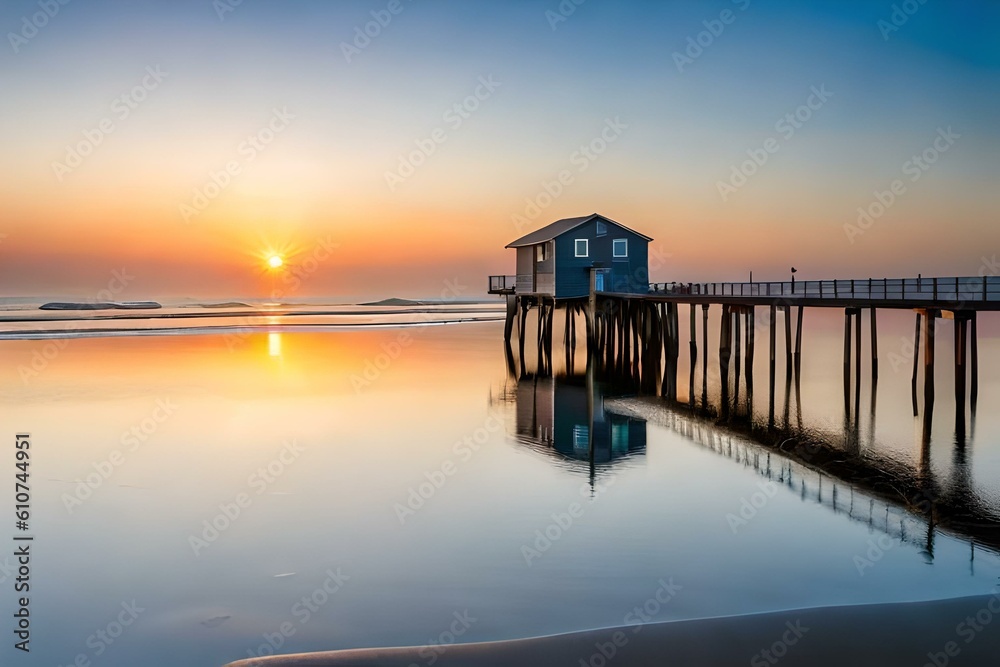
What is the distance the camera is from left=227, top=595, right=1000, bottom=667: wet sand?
6.29m

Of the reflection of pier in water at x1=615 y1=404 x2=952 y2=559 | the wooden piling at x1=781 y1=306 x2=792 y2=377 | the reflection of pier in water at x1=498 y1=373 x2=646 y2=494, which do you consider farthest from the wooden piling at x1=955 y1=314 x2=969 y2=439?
the reflection of pier in water at x1=498 y1=373 x2=646 y2=494

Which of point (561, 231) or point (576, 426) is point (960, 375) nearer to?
point (576, 426)

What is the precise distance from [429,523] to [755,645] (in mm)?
5420

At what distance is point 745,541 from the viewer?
9859mm

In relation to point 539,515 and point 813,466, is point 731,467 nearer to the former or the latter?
point 813,466

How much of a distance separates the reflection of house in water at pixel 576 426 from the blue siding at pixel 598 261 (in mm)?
10062

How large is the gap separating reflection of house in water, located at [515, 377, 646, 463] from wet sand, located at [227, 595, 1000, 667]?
7906mm

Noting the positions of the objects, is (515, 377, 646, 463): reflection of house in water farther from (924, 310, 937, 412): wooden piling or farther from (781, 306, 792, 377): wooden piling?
(924, 310, 937, 412): wooden piling

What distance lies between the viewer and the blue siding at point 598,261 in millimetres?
35688

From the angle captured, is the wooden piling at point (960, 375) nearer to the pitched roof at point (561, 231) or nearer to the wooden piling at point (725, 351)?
the wooden piling at point (725, 351)

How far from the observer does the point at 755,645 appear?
6582 millimetres

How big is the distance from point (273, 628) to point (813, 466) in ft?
33.1

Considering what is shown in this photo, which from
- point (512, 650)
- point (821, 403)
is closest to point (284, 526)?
point (512, 650)

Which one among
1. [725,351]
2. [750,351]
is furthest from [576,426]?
[725,351]
